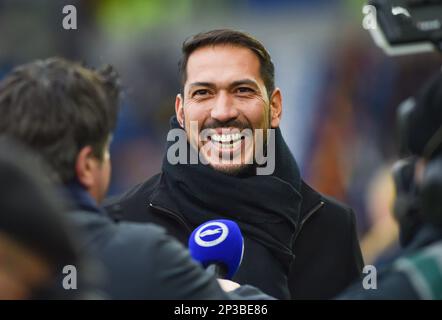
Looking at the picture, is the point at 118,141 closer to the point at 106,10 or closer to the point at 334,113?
the point at 106,10

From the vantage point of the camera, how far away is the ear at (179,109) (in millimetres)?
2316

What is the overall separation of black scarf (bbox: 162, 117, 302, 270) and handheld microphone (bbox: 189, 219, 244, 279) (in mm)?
413

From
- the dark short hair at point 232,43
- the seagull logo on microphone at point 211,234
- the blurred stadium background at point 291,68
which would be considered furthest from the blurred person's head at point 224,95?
the seagull logo on microphone at point 211,234

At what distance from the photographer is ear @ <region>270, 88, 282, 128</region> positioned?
92.4 inches

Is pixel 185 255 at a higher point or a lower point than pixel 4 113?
lower

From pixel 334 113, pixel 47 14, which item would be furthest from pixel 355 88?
pixel 47 14

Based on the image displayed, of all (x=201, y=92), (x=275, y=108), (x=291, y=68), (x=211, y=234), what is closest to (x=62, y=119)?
(x=211, y=234)

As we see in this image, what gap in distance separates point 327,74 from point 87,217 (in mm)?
1380

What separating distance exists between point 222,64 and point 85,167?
2.78 ft

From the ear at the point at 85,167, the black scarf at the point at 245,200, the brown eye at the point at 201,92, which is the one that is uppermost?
the brown eye at the point at 201,92

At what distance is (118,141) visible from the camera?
8.05ft

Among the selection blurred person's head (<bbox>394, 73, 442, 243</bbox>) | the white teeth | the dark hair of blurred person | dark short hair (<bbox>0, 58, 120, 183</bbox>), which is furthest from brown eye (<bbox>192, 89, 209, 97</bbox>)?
the dark hair of blurred person

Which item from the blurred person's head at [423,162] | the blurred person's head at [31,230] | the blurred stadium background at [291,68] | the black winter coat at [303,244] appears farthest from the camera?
the blurred stadium background at [291,68]

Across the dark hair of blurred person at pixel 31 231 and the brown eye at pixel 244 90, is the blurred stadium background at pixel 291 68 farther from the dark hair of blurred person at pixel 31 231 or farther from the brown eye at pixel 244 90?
the dark hair of blurred person at pixel 31 231
